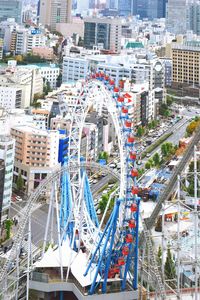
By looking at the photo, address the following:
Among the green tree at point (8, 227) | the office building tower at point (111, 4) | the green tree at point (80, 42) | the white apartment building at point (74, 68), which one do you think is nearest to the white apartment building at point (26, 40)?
the green tree at point (80, 42)

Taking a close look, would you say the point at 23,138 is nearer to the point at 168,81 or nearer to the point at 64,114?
→ the point at 64,114

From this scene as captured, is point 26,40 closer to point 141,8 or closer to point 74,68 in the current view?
point 74,68

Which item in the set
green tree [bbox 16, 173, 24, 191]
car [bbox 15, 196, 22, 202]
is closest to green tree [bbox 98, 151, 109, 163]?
green tree [bbox 16, 173, 24, 191]

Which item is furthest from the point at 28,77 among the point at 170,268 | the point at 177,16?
the point at 177,16

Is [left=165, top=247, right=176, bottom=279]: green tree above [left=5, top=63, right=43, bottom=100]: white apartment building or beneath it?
beneath

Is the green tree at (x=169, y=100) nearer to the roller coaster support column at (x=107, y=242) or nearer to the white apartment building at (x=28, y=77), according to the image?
the white apartment building at (x=28, y=77)

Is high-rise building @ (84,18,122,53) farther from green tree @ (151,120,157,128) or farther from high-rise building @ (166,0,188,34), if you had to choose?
high-rise building @ (166,0,188,34)
